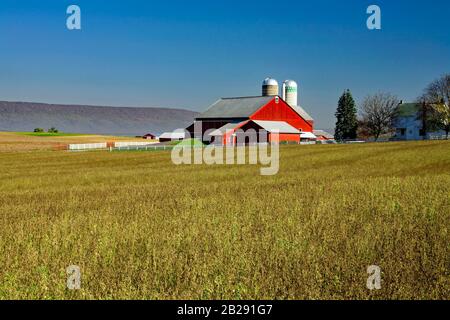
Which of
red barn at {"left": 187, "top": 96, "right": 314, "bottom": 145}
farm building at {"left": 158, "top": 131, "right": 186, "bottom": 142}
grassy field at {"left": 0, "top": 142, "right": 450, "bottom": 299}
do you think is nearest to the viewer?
grassy field at {"left": 0, "top": 142, "right": 450, "bottom": 299}

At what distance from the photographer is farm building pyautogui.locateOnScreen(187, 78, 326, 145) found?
70.3 meters

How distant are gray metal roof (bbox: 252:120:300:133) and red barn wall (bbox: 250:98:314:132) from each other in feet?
5.39

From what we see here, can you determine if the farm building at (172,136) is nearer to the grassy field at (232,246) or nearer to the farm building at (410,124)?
the farm building at (410,124)

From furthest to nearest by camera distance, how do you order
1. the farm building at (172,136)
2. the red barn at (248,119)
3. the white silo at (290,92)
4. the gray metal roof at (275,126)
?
1. the farm building at (172,136)
2. the white silo at (290,92)
3. the red barn at (248,119)
4. the gray metal roof at (275,126)

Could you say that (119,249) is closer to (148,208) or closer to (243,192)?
(148,208)

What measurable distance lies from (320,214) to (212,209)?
2753 mm

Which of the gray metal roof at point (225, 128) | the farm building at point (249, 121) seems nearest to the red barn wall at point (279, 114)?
A: the farm building at point (249, 121)

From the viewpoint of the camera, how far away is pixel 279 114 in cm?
7875

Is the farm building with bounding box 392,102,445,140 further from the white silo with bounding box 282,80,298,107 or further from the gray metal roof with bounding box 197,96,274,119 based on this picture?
the gray metal roof with bounding box 197,96,274,119

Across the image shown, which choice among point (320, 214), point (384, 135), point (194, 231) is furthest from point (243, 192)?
point (384, 135)

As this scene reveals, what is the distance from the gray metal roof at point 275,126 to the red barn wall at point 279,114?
5.39 ft

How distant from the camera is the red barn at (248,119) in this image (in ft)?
232

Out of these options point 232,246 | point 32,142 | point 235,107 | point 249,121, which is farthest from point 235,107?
point 232,246

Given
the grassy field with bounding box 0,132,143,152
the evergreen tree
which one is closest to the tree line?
the evergreen tree
